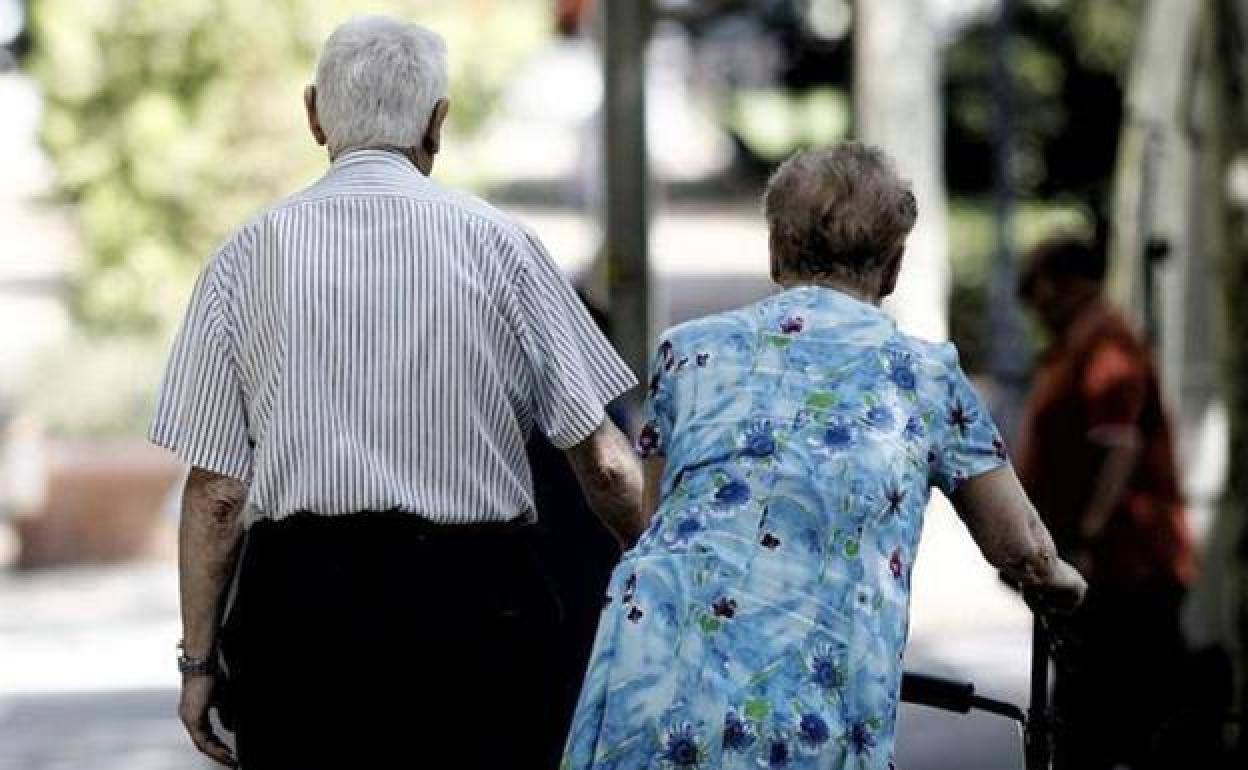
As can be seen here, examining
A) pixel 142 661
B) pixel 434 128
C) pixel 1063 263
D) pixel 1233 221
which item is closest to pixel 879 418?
pixel 434 128

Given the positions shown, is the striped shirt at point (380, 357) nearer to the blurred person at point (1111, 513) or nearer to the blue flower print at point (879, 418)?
the blue flower print at point (879, 418)

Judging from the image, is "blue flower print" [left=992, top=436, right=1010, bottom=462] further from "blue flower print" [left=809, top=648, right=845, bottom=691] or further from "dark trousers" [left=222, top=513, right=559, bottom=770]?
"dark trousers" [left=222, top=513, right=559, bottom=770]

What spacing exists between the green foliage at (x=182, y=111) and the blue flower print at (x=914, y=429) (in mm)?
18697

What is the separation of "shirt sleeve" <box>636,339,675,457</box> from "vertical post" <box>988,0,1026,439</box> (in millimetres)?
20729

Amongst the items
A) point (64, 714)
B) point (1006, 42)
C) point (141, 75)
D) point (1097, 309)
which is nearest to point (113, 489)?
point (141, 75)

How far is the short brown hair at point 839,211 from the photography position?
172 inches

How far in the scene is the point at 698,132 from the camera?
40.7 m

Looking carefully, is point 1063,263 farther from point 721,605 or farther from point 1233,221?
point 721,605

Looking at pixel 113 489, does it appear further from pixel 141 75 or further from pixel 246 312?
pixel 246 312

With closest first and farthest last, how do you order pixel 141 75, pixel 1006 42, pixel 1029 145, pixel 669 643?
pixel 669 643 < pixel 141 75 < pixel 1006 42 < pixel 1029 145

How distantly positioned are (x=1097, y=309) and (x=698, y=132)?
106 ft

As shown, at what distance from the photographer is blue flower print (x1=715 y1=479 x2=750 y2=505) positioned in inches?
165

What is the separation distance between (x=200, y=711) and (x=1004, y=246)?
2198cm

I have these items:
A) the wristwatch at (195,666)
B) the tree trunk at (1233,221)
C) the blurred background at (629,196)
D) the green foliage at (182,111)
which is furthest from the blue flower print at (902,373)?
the green foliage at (182,111)
